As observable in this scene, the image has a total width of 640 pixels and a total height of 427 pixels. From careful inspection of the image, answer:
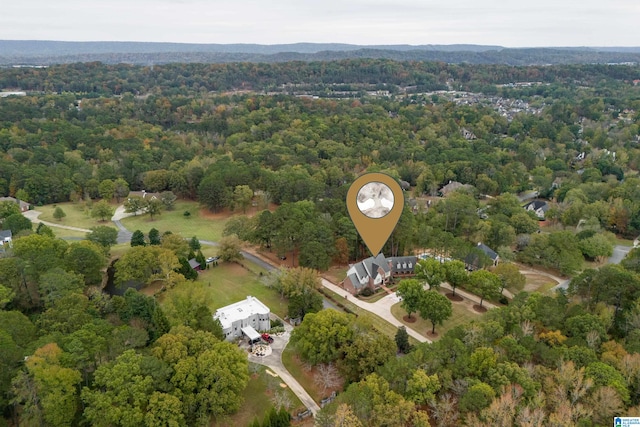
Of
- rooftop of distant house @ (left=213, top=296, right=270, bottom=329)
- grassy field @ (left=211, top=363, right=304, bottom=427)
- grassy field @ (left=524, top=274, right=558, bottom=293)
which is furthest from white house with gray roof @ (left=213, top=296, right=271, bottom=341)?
grassy field @ (left=524, top=274, right=558, bottom=293)

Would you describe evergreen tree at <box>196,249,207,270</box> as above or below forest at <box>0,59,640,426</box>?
below

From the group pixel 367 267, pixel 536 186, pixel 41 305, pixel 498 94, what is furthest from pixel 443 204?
pixel 498 94

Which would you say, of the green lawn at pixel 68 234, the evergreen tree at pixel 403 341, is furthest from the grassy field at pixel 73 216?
the evergreen tree at pixel 403 341

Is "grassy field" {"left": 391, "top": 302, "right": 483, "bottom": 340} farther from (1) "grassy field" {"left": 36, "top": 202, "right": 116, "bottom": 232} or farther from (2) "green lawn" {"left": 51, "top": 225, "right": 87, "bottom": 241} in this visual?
(1) "grassy field" {"left": 36, "top": 202, "right": 116, "bottom": 232}

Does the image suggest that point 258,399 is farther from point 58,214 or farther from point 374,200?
point 58,214

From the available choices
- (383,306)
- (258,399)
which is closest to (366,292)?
(383,306)

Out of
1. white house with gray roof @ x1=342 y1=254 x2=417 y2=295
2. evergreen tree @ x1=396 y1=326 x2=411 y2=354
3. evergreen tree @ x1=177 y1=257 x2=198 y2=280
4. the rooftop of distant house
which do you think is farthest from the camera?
evergreen tree @ x1=177 y1=257 x2=198 y2=280
